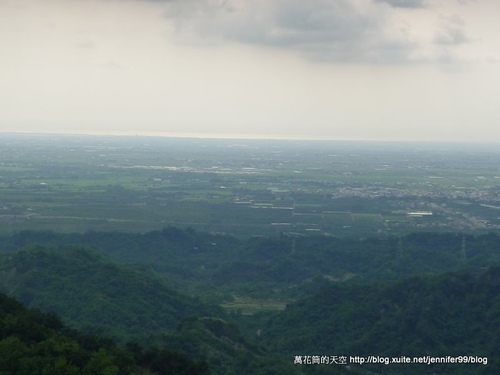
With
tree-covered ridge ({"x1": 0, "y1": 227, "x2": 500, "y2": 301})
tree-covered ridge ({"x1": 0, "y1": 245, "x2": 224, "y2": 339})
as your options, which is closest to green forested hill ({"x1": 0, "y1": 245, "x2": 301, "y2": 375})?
tree-covered ridge ({"x1": 0, "y1": 245, "x2": 224, "y2": 339})

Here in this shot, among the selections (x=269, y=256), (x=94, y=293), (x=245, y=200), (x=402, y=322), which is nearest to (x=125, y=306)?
(x=94, y=293)

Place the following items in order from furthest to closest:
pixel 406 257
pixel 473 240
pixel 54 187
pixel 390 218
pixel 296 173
Result: pixel 296 173, pixel 54 187, pixel 390 218, pixel 473 240, pixel 406 257

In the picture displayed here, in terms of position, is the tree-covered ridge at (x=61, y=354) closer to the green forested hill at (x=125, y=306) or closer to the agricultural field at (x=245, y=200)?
the green forested hill at (x=125, y=306)

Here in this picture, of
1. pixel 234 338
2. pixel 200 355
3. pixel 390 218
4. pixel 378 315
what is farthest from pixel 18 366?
pixel 390 218

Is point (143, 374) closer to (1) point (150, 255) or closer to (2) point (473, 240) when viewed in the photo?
(1) point (150, 255)

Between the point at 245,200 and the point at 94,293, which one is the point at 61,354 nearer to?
the point at 94,293

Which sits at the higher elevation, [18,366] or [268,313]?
[18,366]
